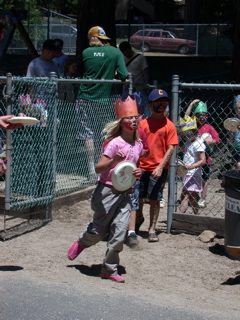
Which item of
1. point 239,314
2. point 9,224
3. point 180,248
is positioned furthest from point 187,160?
point 239,314

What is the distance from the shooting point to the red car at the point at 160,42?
2434cm

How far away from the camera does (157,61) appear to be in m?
20.8

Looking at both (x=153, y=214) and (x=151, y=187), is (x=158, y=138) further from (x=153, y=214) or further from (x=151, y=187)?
(x=153, y=214)

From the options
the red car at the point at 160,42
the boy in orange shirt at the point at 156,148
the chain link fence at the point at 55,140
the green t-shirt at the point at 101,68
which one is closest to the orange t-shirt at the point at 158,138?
the boy in orange shirt at the point at 156,148

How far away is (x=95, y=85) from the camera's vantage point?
7938 mm

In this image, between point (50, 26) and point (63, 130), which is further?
point (50, 26)

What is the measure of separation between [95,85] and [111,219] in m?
3.19

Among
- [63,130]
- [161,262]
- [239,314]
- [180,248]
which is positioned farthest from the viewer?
[63,130]

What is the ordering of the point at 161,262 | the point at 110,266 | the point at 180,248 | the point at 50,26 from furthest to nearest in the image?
the point at 50,26 < the point at 180,248 < the point at 161,262 < the point at 110,266

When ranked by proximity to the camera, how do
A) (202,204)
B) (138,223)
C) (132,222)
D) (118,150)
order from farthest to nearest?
1. (202,204)
2. (138,223)
3. (132,222)
4. (118,150)

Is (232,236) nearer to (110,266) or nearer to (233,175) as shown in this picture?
(233,175)

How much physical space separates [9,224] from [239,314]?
3.29 m

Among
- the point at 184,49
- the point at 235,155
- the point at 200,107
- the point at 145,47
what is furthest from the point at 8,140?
the point at 184,49

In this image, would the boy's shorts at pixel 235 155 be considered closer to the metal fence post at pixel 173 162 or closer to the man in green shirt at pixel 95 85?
the metal fence post at pixel 173 162
